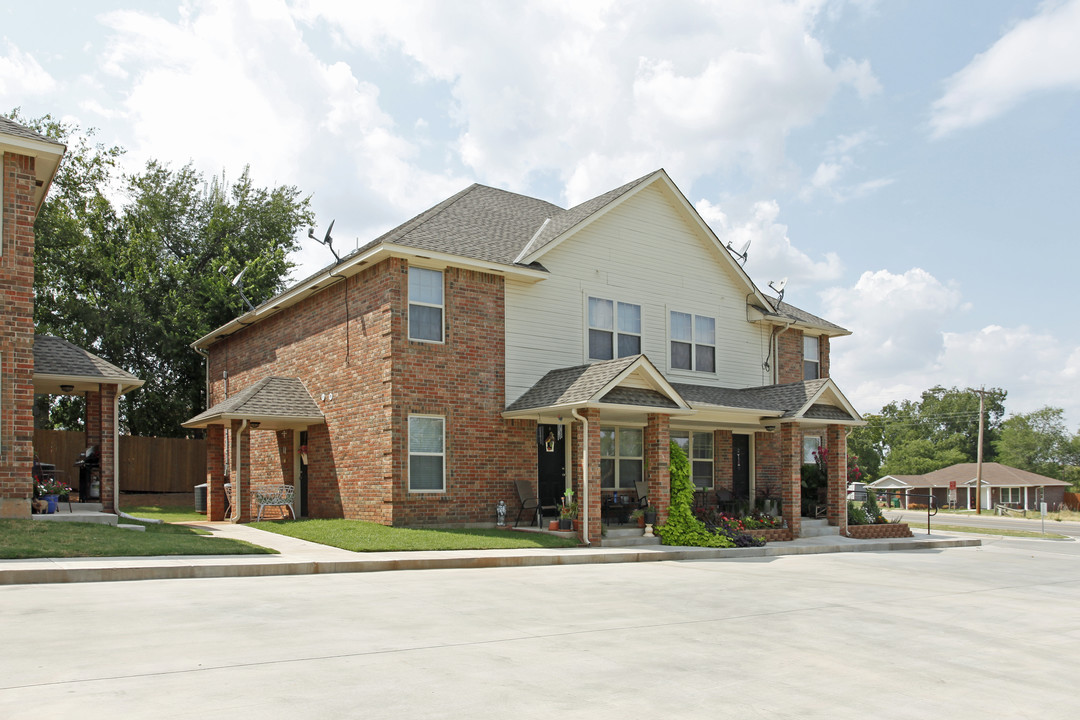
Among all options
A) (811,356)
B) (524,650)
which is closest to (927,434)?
(811,356)

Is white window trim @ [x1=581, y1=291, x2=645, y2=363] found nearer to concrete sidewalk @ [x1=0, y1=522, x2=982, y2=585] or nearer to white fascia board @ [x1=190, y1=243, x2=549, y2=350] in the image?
white fascia board @ [x1=190, y1=243, x2=549, y2=350]

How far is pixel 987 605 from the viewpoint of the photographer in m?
10.6

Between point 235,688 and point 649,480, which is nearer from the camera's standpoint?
point 235,688

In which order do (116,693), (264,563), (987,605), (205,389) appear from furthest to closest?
(205,389), (264,563), (987,605), (116,693)

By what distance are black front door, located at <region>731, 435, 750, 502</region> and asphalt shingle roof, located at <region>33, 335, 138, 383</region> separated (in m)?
14.8

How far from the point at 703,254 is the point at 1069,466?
88320mm

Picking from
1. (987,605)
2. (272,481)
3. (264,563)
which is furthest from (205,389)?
(987,605)

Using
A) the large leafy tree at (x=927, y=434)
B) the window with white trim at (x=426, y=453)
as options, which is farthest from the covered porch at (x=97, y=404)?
the large leafy tree at (x=927, y=434)

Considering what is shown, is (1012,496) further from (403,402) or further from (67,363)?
(67,363)

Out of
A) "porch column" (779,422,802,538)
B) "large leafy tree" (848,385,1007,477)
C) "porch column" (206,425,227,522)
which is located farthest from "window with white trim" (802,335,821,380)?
"large leafy tree" (848,385,1007,477)

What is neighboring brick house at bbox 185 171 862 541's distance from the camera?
17.1 metres

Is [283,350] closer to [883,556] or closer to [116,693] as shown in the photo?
[883,556]

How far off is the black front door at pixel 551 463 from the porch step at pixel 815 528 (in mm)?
6159

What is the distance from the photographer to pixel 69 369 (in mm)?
16484
